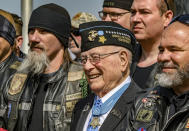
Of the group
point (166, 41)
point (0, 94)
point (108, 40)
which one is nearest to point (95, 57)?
point (108, 40)

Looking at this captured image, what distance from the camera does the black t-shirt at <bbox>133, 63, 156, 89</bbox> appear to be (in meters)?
4.85

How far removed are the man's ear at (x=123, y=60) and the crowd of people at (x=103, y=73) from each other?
0.01 meters

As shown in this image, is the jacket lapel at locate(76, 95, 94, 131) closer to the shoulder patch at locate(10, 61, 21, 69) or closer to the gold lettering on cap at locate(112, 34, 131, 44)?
the gold lettering on cap at locate(112, 34, 131, 44)

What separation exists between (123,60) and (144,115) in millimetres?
868

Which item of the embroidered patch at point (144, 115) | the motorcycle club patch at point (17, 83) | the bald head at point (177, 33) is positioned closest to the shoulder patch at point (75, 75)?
the motorcycle club patch at point (17, 83)

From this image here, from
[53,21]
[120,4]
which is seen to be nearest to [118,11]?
[120,4]

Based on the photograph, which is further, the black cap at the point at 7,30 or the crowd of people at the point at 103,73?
the black cap at the point at 7,30

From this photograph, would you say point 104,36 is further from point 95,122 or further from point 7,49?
point 7,49

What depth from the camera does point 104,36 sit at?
176 inches

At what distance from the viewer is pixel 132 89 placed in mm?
4320

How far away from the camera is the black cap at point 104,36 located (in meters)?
4.44

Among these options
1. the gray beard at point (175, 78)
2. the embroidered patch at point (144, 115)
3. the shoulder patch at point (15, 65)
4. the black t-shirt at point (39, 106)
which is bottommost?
the black t-shirt at point (39, 106)

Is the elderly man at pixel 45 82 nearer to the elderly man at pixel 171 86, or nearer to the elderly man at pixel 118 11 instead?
the elderly man at pixel 118 11

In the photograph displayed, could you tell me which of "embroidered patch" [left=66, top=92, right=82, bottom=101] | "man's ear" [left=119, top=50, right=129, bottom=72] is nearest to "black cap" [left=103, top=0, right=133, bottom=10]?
"embroidered patch" [left=66, top=92, right=82, bottom=101]
